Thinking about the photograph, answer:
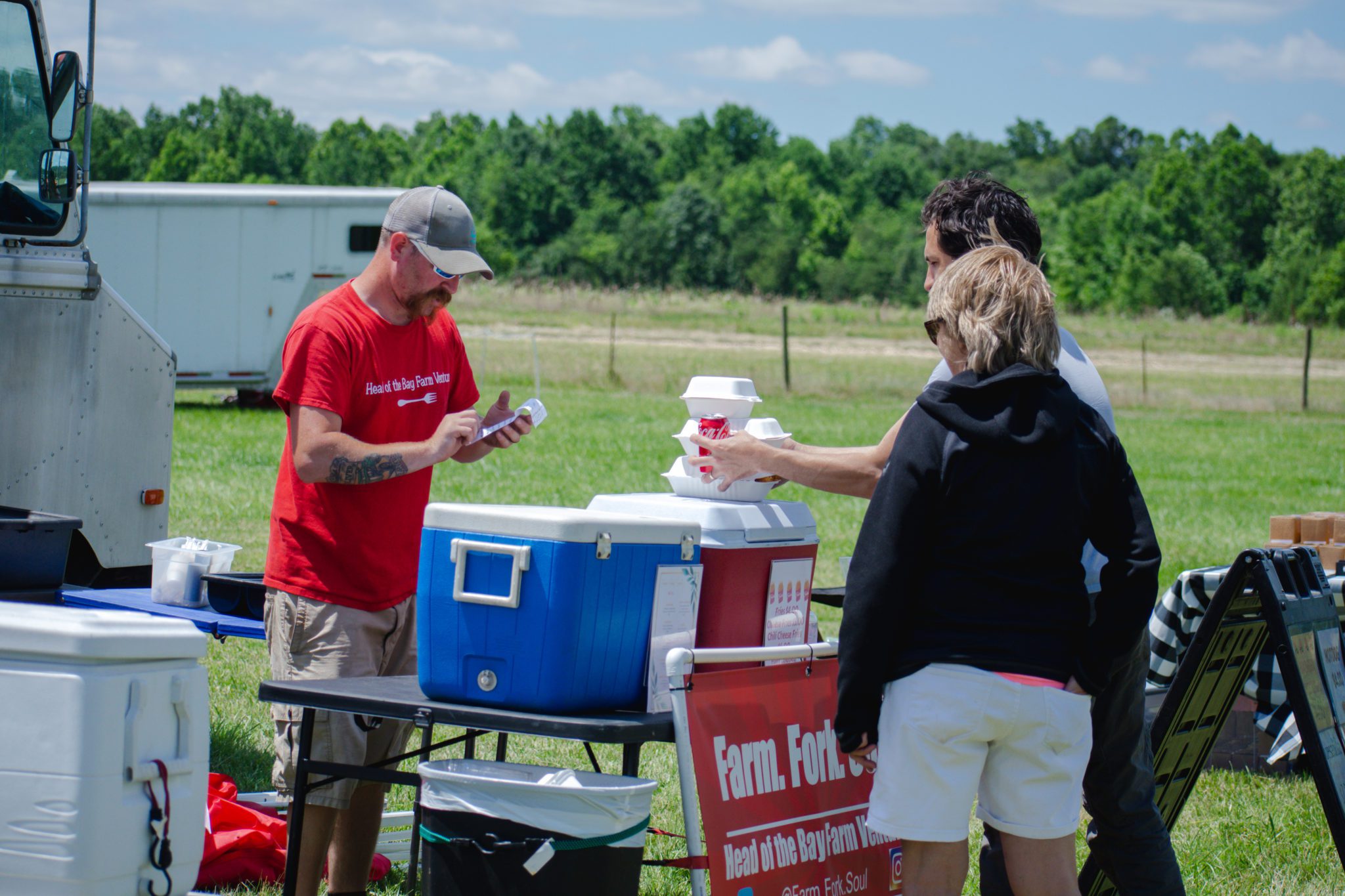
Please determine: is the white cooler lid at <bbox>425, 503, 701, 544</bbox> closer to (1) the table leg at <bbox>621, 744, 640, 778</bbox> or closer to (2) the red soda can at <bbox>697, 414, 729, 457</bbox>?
(2) the red soda can at <bbox>697, 414, 729, 457</bbox>

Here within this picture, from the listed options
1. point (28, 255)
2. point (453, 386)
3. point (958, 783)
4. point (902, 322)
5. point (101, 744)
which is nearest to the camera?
point (101, 744)

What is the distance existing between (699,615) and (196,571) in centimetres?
226

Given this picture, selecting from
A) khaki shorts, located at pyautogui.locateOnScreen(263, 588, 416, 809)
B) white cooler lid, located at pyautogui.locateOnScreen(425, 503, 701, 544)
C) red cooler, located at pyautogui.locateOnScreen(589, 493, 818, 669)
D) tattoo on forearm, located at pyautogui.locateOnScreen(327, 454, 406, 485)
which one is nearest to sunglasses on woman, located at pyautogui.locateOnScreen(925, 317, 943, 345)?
red cooler, located at pyautogui.locateOnScreen(589, 493, 818, 669)

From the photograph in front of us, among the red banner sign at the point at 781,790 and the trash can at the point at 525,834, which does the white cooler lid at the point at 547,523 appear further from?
the trash can at the point at 525,834

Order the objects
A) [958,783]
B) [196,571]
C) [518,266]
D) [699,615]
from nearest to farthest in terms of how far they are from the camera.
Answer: [958,783]
[699,615]
[196,571]
[518,266]

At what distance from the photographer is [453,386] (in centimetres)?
387

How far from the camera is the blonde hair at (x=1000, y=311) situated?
2795mm

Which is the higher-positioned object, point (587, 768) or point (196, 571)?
point (196, 571)

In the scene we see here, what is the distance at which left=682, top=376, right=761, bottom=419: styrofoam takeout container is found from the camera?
3432 mm

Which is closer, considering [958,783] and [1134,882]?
[958,783]

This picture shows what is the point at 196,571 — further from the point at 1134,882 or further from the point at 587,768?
the point at 1134,882

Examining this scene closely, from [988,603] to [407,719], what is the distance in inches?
50.8

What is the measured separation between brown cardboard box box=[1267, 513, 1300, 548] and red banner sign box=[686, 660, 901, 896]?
10.2ft

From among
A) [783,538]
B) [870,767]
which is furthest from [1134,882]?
[783,538]
